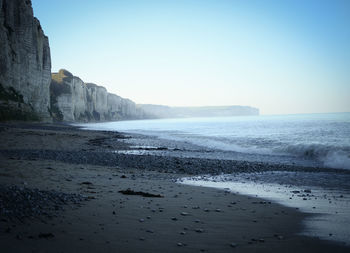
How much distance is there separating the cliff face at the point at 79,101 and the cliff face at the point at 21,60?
29212 millimetres

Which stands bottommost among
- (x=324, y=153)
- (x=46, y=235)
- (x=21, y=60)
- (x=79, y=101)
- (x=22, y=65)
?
(x=324, y=153)

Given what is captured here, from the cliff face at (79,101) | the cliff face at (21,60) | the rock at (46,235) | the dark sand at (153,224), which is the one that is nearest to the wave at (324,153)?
the dark sand at (153,224)

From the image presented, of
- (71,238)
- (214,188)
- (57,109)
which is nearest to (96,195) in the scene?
(71,238)

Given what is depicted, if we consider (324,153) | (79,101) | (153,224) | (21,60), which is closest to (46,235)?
(153,224)

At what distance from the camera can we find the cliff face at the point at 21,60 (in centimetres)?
3762

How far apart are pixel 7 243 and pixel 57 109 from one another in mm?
86986

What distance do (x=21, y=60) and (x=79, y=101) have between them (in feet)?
200

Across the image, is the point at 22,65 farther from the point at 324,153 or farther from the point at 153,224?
the point at 153,224

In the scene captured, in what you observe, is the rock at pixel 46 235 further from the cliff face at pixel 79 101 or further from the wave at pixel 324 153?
the cliff face at pixel 79 101

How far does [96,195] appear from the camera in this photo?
5867 mm

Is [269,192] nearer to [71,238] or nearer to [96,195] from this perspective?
[96,195]

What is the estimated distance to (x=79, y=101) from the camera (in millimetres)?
102000

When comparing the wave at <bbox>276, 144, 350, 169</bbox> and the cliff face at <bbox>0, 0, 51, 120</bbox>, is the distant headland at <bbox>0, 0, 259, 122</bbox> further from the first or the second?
the wave at <bbox>276, 144, 350, 169</bbox>

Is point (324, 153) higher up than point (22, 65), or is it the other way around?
point (22, 65)
